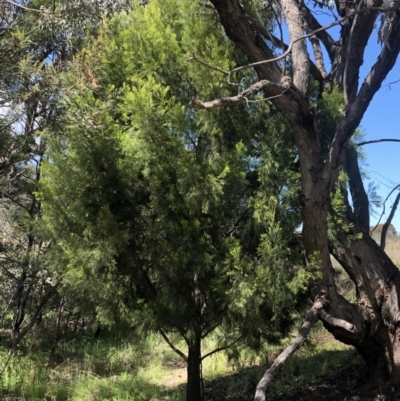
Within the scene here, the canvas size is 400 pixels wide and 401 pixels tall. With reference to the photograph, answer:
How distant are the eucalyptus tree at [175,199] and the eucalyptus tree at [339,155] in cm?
29

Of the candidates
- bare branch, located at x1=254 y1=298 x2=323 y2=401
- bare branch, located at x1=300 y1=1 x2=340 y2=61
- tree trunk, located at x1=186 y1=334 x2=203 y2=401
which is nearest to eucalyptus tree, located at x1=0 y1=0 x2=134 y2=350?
tree trunk, located at x1=186 y1=334 x2=203 y2=401

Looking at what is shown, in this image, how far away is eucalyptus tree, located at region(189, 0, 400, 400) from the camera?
15.1ft

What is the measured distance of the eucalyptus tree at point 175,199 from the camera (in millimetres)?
4629

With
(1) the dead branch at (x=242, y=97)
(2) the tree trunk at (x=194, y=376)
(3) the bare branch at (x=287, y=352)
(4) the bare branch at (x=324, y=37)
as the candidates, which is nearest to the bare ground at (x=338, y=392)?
(2) the tree trunk at (x=194, y=376)

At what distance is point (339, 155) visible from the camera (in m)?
4.78

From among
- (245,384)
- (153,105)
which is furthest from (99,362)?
(153,105)

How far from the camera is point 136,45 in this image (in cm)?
541

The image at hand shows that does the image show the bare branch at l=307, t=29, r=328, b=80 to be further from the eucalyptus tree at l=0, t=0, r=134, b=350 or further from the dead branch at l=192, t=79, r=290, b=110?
the eucalyptus tree at l=0, t=0, r=134, b=350

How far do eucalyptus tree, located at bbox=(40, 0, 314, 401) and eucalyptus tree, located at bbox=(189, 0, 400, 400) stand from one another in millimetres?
289

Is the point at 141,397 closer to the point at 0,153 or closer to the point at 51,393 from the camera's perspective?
the point at 51,393

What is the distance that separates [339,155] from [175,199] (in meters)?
1.76

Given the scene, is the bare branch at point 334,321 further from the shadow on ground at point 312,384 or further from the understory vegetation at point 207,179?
the shadow on ground at point 312,384

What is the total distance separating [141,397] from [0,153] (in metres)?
3.75

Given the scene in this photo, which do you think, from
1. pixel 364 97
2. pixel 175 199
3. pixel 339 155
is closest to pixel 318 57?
pixel 364 97
